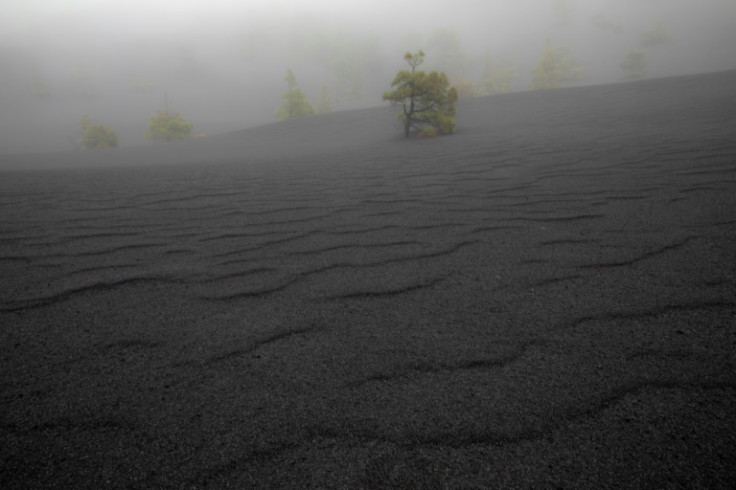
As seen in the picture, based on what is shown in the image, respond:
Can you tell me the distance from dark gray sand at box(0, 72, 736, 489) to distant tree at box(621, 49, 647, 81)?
153 feet

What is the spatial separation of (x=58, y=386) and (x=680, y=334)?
2.16 m

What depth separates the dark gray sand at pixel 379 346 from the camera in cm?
89

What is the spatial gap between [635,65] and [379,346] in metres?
50.4

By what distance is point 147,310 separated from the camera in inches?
63.9

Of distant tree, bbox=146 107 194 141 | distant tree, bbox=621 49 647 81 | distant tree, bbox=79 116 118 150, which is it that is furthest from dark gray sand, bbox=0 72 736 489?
distant tree, bbox=621 49 647 81

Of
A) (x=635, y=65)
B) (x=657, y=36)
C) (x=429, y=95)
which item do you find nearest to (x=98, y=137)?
(x=429, y=95)

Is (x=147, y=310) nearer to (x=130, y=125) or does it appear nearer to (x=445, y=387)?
(x=445, y=387)

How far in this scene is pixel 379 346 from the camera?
1.34 metres

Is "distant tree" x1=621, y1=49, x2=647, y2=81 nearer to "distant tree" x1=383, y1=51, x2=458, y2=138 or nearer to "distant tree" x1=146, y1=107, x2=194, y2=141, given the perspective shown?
"distant tree" x1=383, y1=51, x2=458, y2=138

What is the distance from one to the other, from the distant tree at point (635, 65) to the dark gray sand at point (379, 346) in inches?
1840

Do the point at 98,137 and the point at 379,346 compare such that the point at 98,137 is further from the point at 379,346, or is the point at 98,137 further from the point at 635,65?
the point at 635,65

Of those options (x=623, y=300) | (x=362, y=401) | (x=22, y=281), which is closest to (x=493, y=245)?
(x=623, y=300)

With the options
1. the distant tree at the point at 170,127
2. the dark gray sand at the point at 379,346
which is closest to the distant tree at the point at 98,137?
the distant tree at the point at 170,127

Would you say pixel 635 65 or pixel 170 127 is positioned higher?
pixel 635 65
